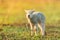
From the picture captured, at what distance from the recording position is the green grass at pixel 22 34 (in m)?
7.17

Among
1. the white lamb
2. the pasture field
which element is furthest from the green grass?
the white lamb

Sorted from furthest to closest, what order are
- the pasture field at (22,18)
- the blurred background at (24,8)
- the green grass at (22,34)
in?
the blurred background at (24,8)
the pasture field at (22,18)
the green grass at (22,34)

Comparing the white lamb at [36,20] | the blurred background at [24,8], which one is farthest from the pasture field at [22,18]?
the white lamb at [36,20]

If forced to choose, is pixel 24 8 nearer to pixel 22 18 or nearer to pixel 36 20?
pixel 22 18

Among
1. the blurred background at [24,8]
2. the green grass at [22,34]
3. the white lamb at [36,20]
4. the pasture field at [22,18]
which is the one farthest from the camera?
the blurred background at [24,8]

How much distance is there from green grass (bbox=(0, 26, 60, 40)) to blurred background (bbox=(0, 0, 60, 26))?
1321 millimetres

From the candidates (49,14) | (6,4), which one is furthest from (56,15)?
(6,4)

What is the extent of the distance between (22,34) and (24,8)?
3090mm

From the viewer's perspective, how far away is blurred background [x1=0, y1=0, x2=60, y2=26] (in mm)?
9819

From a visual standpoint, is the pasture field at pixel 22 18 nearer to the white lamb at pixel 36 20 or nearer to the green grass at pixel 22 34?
the green grass at pixel 22 34

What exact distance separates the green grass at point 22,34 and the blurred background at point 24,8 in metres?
1.32

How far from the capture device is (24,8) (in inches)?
413

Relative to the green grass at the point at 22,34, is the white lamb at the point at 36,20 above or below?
above

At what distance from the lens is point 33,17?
7500 millimetres
